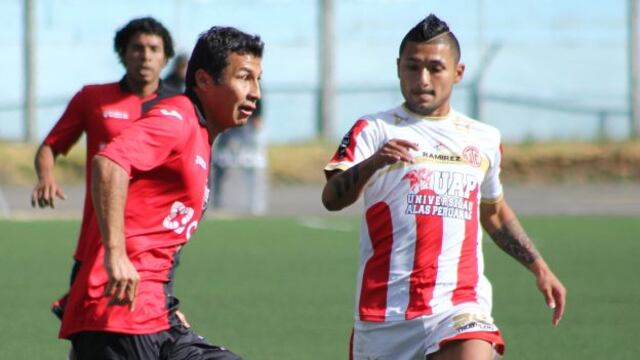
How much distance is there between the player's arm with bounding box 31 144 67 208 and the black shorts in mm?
2587

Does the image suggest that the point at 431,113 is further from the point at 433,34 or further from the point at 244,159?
the point at 244,159

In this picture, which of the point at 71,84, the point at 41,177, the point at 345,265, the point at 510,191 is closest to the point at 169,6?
the point at 71,84

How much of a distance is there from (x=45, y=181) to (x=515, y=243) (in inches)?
109

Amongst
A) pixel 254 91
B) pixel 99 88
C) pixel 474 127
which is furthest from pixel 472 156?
pixel 99 88

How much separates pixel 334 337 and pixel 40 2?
24935mm

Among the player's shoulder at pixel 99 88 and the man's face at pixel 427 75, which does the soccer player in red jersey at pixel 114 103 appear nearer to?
the player's shoulder at pixel 99 88

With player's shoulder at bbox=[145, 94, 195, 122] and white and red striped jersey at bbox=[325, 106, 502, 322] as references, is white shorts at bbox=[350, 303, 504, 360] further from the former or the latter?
player's shoulder at bbox=[145, 94, 195, 122]

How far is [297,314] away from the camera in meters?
11.1

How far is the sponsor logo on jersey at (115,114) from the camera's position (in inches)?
330

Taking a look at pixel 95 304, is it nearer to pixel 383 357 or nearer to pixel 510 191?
pixel 383 357

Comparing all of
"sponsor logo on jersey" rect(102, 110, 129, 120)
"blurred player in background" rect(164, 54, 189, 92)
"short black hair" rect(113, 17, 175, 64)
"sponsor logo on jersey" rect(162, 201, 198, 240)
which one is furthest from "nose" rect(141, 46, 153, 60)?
"blurred player in background" rect(164, 54, 189, 92)

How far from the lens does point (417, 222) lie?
623cm

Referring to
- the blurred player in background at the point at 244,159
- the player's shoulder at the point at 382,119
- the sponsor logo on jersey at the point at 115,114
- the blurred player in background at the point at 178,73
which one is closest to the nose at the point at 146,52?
the sponsor logo on jersey at the point at 115,114

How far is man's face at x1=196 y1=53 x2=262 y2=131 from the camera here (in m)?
5.72
